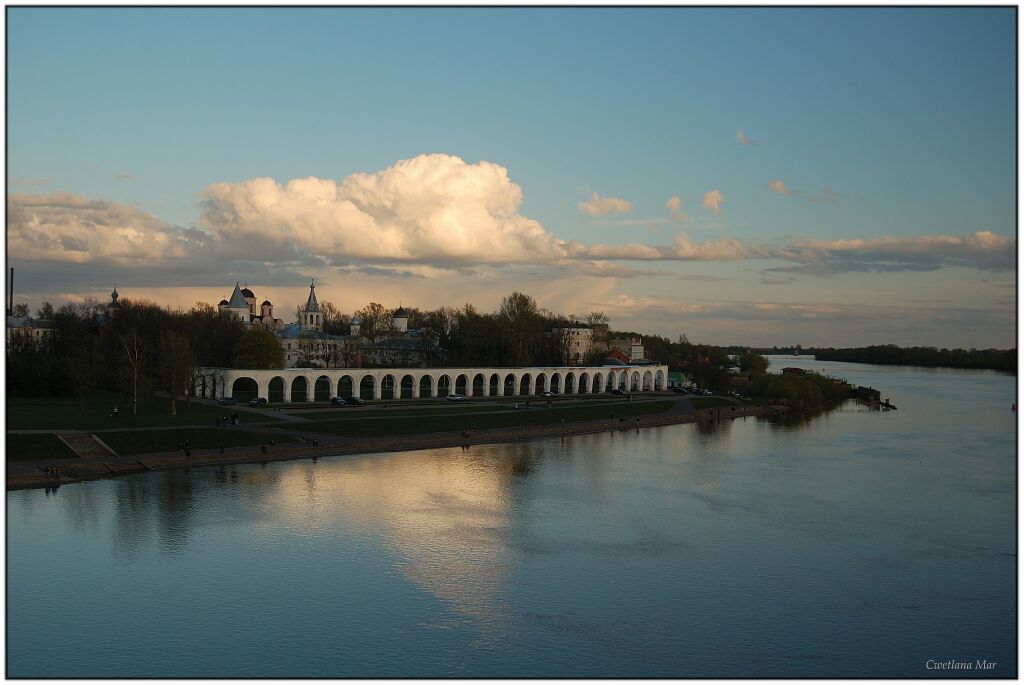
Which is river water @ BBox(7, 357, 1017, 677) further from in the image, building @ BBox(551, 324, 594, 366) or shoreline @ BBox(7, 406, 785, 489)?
building @ BBox(551, 324, 594, 366)

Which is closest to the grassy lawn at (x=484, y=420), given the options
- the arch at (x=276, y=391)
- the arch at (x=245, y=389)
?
the arch at (x=276, y=391)

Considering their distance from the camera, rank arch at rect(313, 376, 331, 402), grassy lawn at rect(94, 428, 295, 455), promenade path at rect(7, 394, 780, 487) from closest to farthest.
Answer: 1. promenade path at rect(7, 394, 780, 487)
2. grassy lawn at rect(94, 428, 295, 455)
3. arch at rect(313, 376, 331, 402)

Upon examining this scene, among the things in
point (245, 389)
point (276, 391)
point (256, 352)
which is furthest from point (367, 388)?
point (245, 389)

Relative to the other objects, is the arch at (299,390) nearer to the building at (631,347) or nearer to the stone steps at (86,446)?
the stone steps at (86,446)

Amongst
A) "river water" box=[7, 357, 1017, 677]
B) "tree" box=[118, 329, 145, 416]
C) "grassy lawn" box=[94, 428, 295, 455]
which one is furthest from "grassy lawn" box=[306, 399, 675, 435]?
"tree" box=[118, 329, 145, 416]

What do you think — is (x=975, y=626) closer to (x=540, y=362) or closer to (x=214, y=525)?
(x=214, y=525)

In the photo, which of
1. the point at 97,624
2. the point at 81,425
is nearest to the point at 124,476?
the point at 81,425
